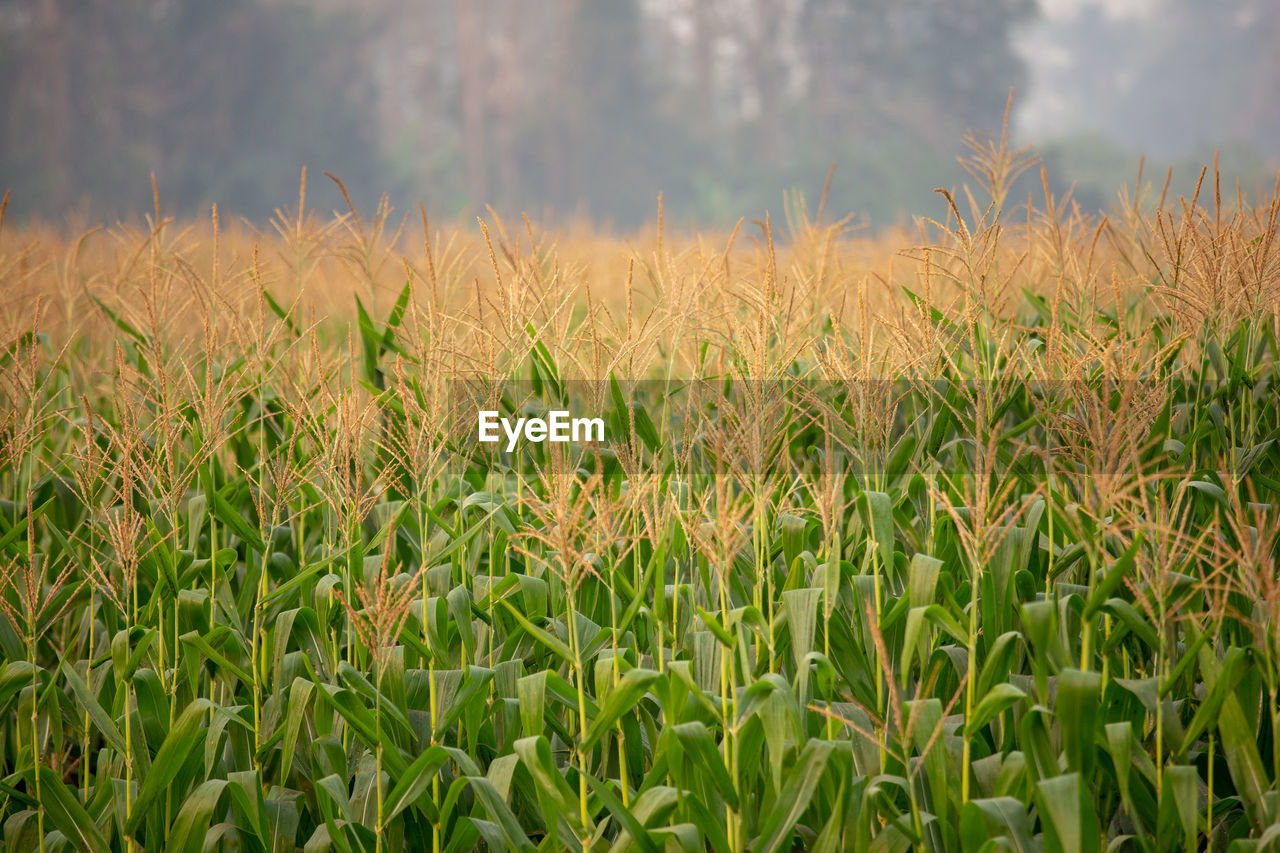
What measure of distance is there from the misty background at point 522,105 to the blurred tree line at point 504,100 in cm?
8

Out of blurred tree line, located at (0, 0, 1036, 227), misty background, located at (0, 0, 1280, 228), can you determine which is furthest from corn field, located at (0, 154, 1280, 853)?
blurred tree line, located at (0, 0, 1036, 227)

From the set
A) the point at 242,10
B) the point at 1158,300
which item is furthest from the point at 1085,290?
the point at 242,10

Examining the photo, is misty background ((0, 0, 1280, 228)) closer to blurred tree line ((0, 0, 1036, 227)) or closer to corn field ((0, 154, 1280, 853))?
blurred tree line ((0, 0, 1036, 227))

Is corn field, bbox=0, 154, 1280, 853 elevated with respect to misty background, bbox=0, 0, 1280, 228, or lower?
lower

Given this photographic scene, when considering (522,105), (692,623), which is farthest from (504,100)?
(692,623)

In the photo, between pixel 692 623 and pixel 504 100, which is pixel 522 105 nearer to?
pixel 504 100

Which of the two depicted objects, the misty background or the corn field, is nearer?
the corn field

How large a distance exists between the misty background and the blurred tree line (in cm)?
8

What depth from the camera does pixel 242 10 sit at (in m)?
29.4

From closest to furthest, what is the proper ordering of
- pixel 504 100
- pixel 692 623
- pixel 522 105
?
1. pixel 692 623
2. pixel 522 105
3. pixel 504 100

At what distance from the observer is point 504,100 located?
33594 mm

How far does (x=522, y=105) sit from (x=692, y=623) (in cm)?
3375

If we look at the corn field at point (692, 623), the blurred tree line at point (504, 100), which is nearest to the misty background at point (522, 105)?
the blurred tree line at point (504, 100)

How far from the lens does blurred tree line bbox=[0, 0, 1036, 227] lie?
2780cm
